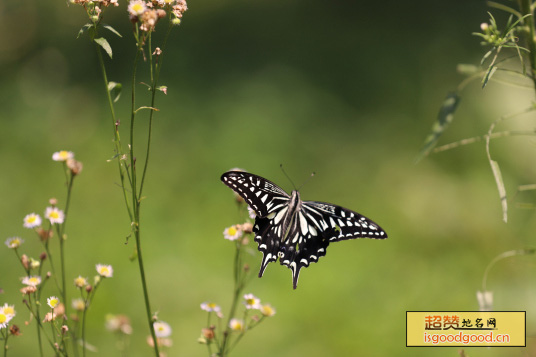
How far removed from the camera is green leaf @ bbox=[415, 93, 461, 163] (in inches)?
30.7

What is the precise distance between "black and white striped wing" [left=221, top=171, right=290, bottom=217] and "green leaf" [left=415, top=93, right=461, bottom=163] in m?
0.30

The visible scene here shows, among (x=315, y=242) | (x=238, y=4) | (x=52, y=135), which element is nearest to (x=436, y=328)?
(x=315, y=242)

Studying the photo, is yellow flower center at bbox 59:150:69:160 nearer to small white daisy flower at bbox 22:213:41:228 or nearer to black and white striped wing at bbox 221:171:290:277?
small white daisy flower at bbox 22:213:41:228

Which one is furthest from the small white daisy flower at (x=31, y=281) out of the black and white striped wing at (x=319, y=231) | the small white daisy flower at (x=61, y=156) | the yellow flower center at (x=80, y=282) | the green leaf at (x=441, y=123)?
the green leaf at (x=441, y=123)

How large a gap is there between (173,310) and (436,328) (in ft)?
2.64

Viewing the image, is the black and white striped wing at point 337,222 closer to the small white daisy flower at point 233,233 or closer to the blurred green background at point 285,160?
the small white daisy flower at point 233,233

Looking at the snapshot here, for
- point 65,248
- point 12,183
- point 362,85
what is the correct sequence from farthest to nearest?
point 362,85 → point 12,183 → point 65,248

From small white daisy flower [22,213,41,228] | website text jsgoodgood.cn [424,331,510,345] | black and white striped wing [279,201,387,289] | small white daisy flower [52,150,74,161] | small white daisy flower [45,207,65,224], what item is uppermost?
small white daisy flower [52,150,74,161]

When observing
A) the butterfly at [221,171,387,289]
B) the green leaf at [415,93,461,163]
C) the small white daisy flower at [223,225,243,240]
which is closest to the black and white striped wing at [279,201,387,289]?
the butterfly at [221,171,387,289]

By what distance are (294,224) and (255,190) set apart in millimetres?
104

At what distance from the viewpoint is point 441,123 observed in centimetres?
80

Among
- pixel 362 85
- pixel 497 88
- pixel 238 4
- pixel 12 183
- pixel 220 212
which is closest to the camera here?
pixel 220 212

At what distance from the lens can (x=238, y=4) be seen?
3.01 m

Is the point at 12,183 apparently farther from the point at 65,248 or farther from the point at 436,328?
Answer: the point at 436,328
